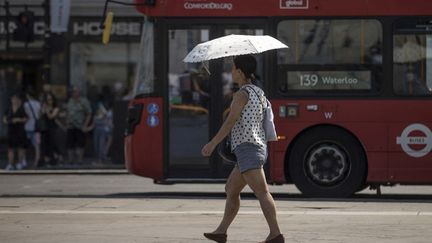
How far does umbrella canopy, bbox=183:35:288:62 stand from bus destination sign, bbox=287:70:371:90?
5.04 meters

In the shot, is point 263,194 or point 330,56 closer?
point 263,194

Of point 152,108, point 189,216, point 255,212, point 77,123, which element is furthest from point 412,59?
point 77,123

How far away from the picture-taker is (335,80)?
50.0 ft

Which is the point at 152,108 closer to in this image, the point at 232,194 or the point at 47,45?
the point at 232,194

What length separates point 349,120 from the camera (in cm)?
1507

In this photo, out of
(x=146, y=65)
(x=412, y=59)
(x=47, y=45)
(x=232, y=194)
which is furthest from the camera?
(x=47, y=45)

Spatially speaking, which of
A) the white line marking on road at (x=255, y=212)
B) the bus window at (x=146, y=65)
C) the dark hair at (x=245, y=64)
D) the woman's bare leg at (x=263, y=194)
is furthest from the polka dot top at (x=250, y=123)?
the bus window at (x=146, y=65)

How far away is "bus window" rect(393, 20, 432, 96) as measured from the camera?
15031mm

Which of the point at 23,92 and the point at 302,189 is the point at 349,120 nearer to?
the point at 302,189

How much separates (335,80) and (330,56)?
0.36 metres

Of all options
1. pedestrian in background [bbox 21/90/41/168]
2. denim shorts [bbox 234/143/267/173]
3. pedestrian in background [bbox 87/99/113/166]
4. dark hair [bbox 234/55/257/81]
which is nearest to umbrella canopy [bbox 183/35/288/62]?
dark hair [bbox 234/55/257/81]

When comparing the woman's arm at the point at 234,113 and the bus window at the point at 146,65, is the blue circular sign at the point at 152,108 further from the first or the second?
the woman's arm at the point at 234,113

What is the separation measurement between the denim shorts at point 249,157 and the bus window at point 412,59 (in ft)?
19.8

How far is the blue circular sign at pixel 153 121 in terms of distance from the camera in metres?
15.6
